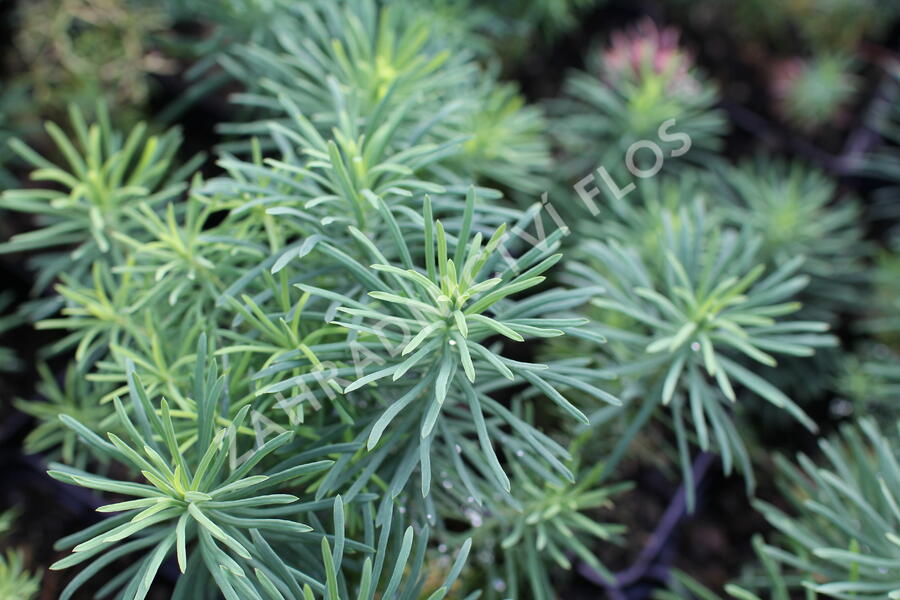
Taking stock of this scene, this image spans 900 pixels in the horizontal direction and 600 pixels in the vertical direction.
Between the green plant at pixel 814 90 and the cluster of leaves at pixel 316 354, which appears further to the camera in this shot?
the green plant at pixel 814 90

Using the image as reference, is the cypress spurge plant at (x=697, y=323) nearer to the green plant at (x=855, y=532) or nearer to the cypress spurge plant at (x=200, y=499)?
the green plant at (x=855, y=532)

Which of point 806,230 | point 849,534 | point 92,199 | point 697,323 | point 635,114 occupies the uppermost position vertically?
point 92,199

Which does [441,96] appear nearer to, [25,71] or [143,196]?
[143,196]

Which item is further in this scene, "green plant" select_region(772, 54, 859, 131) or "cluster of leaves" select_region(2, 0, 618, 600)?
"green plant" select_region(772, 54, 859, 131)

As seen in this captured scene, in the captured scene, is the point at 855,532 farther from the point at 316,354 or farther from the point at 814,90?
the point at 814,90

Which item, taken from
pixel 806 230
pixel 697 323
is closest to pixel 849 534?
pixel 697 323

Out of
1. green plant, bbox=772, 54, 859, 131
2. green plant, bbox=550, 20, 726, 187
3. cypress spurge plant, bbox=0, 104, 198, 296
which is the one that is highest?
cypress spurge plant, bbox=0, 104, 198, 296

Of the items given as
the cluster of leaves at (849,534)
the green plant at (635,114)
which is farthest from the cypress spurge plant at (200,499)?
the green plant at (635,114)

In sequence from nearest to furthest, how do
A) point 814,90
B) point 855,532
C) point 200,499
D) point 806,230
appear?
1. point 200,499
2. point 855,532
3. point 806,230
4. point 814,90

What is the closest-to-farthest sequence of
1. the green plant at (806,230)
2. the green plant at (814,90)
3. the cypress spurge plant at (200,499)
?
the cypress spurge plant at (200,499), the green plant at (806,230), the green plant at (814,90)

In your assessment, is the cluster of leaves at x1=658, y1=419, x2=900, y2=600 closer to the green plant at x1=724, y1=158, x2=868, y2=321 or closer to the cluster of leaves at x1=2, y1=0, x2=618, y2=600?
the cluster of leaves at x1=2, y1=0, x2=618, y2=600

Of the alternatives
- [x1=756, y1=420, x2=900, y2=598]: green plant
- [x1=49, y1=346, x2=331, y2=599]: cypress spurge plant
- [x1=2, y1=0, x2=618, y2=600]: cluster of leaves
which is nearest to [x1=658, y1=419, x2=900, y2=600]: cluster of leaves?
[x1=756, y1=420, x2=900, y2=598]: green plant

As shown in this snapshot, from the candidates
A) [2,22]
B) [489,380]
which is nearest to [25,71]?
[2,22]
